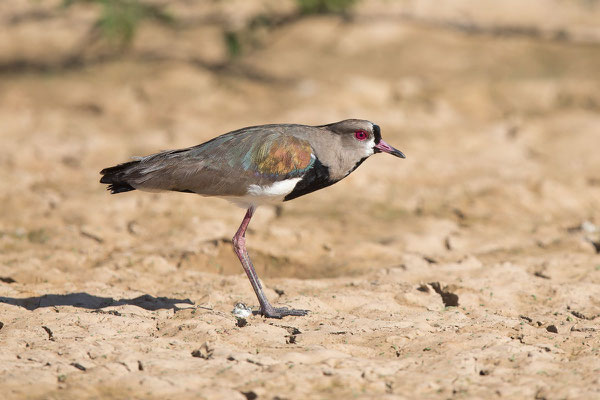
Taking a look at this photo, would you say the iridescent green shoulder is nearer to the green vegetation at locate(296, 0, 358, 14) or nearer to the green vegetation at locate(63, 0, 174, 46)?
the green vegetation at locate(63, 0, 174, 46)

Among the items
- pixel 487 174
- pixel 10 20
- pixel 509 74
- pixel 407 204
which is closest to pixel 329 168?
pixel 407 204

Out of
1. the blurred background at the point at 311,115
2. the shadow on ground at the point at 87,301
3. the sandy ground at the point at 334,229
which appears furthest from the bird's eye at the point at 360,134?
the shadow on ground at the point at 87,301

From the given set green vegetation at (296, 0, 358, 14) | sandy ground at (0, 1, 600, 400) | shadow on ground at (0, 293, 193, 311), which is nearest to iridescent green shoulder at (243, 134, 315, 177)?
sandy ground at (0, 1, 600, 400)

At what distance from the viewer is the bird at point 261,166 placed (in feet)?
18.2

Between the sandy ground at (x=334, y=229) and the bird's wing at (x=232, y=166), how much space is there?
36.0 inches

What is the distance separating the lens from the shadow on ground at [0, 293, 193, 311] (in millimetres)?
5688

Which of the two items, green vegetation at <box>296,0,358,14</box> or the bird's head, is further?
green vegetation at <box>296,0,358,14</box>

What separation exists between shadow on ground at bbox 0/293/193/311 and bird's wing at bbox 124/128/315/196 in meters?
0.87

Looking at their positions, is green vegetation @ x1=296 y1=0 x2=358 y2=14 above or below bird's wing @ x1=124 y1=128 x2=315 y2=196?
above

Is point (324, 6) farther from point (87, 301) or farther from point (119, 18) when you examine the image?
point (87, 301)

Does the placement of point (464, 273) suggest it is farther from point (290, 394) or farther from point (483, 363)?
point (290, 394)

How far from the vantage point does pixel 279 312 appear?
5.50 meters

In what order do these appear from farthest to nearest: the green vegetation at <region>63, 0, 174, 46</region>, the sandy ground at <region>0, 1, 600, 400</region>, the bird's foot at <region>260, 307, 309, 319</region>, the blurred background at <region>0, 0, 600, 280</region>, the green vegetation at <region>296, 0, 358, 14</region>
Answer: the green vegetation at <region>296, 0, 358, 14</region>
the green vegetation at <region>63, 0, 174, 46</region>
the blurred background at <region>0, 0, 600, 280</region>
the bird's foot at <region>260, 307, 309, 319</region>
the sandy ground at <region>0, 1, 600, 400</region>

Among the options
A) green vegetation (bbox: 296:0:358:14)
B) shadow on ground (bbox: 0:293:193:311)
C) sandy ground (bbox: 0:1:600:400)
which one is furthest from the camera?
green vegetation (bbox: 296:0:358:14)
